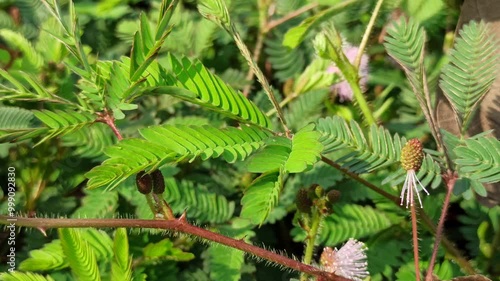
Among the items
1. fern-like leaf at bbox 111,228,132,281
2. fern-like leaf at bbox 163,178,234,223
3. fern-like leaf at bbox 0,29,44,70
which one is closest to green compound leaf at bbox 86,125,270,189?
fern-like leaf at bbox 111,228,132,281

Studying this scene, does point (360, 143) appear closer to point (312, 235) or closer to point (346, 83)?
point (312, 235)

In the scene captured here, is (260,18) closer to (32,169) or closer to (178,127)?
(32,169)

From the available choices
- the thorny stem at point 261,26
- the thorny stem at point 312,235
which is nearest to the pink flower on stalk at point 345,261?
the thorny stem at point 312,235

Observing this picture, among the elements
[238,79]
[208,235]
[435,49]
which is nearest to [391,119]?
[435,49]

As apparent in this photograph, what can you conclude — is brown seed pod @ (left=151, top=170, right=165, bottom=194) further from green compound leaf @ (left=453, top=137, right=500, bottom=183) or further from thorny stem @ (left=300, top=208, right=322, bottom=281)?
green compound leaf @ (left=453, top=137, right=500, bottom=183)

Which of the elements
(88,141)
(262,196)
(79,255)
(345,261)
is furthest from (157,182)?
(88,141)

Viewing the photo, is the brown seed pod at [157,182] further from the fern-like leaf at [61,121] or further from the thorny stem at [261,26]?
the thorny stem at [261,26]
